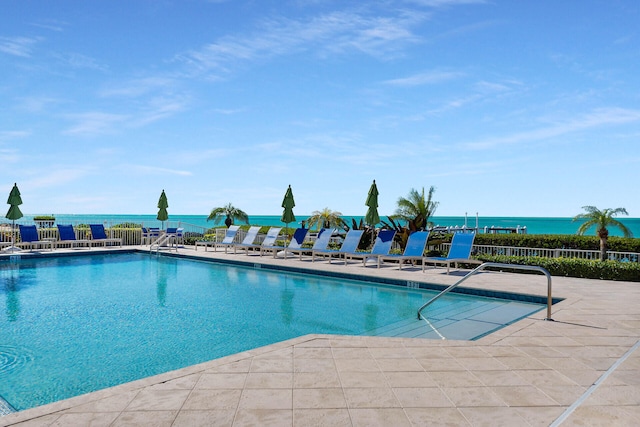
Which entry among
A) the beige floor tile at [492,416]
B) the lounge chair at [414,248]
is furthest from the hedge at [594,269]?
the beige floor tile at [492,416]

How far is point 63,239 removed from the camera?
15.8 meters

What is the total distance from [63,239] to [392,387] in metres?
15.7

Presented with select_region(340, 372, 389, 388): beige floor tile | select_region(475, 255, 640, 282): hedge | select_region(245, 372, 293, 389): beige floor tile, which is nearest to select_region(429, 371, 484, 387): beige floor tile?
select_region(340, 372, 389, 388): beige floor tile

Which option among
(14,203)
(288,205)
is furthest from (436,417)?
(14,203)

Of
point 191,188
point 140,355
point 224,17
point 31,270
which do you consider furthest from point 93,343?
point 191,188

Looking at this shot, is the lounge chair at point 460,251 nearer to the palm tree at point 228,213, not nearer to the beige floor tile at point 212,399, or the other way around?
the beige floor tile at point 212,399

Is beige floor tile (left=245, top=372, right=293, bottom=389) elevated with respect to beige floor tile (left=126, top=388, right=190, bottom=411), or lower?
lower

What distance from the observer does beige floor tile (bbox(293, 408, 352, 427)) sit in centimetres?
263

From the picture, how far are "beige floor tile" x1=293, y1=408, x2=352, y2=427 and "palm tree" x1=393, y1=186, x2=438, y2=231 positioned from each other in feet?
41.8

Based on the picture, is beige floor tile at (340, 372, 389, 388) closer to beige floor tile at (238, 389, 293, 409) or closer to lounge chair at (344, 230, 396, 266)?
beige floor tile at (238, 389, 293, 409)

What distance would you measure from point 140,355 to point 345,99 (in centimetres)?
1317

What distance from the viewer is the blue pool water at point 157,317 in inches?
176

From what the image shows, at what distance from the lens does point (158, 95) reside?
15375mm

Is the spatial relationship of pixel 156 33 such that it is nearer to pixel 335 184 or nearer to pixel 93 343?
pixel 93 343
